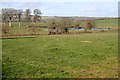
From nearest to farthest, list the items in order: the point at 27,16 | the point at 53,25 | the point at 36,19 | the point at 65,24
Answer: the point at 53,25
the point at 65,24
the point at 27,16
the point at 36,19

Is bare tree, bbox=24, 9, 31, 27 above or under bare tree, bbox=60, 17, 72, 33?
above

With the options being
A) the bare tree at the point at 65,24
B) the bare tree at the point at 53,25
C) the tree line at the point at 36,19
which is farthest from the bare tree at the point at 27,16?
the bare tree at the point at 53,25

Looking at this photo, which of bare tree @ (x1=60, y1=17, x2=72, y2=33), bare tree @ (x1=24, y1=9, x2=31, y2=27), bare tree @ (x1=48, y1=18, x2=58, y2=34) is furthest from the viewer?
bare tree @ (x1=24, y1=9, x2=31, y2=27)

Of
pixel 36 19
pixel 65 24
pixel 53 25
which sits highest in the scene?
pixel 36 19

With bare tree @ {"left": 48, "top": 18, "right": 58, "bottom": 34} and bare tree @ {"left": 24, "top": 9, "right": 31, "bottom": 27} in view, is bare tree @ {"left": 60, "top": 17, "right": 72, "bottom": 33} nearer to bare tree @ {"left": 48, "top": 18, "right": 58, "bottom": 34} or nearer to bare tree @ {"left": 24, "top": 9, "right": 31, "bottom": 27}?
bare tree @ {"left": 48, "top": 18, "right": 58, "bottom": 34}

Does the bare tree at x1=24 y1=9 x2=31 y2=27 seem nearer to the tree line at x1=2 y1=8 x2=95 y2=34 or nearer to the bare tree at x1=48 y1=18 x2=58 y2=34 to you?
the tree line at x1=2 y1=8 x2=95 y2=34

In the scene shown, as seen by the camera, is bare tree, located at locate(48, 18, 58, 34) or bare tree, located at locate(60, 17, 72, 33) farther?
bare tree, located at locate(60, 17, 72, 33)

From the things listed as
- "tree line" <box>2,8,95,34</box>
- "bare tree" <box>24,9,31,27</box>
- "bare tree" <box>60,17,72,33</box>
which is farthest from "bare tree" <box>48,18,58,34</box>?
"bare tree" <box>24,9,31,27</box>

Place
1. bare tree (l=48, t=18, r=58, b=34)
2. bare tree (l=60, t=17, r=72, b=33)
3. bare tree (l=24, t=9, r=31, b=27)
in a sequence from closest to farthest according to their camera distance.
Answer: bare tree (l=48, t=18, r=58, b=34) → bare tree (l=60, t=17, r=72, b=33) → bare tree (l=24, t=9, r=31, b=27)

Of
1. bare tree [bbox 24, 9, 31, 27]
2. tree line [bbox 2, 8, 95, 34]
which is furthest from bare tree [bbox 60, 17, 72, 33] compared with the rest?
bare tree [bbox 24, 9, 31, 27]

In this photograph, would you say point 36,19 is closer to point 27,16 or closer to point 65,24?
point 27,16

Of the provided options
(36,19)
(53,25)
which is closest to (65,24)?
(53,25)

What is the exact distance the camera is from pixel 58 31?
8794 cm

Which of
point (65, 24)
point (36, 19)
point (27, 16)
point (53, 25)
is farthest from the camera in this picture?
point (36, 19)
